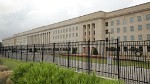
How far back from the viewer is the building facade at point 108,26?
52.8m

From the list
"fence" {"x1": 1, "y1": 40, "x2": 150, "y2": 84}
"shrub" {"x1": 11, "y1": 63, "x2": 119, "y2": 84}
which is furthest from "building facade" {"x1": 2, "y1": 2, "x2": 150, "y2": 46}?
"shrub" {"x1": 11, "y1": 63, "x2": 119, "y2": 84}

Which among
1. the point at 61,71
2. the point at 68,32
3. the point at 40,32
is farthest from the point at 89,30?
the point at 61,71

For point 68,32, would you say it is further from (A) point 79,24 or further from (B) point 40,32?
(B) point 40,32

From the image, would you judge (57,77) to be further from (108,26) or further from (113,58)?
(108,26)

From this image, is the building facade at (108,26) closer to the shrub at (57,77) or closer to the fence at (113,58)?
the fence at (113,58)

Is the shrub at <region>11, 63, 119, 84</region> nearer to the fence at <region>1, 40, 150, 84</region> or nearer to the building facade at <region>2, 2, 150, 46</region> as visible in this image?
the fence at <region>1, 40, 150, 84</region>

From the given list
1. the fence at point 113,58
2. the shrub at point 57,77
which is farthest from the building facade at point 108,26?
the shrub at point 57,77

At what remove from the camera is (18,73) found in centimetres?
920

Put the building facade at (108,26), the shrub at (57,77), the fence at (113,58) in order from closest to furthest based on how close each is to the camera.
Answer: the shrub at (57,77) < the fence at (113,58) < the building facade at (108,26)

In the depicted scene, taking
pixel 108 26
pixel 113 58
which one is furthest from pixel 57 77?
pixel 108 26

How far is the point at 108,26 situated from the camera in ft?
208

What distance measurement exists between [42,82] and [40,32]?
99.6 metres

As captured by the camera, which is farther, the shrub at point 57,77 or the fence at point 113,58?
the fence at point 113,58

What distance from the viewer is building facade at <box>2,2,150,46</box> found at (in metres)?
52.8
